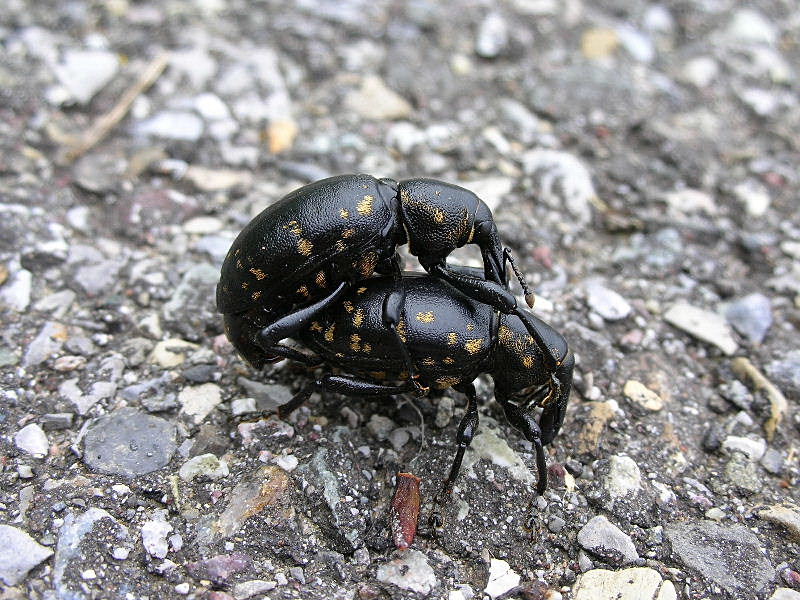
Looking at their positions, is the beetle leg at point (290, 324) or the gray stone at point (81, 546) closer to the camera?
the gray stone at point (81, 546)

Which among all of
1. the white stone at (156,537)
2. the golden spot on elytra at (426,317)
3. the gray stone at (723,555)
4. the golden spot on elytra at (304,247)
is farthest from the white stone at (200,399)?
the gray stone at (723,555)

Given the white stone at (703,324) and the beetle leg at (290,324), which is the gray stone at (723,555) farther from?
the beetle leg at (290,324)

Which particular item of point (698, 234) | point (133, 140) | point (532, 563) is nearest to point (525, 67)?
point (698, 234)

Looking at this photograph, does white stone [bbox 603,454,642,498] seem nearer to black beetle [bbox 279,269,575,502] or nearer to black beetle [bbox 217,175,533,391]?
black beetle [bbox 279,269,575,502]

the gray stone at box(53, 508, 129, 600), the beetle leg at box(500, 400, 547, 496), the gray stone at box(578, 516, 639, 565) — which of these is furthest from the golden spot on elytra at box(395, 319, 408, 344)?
the gray stone at box(53, 508, 129, 600)

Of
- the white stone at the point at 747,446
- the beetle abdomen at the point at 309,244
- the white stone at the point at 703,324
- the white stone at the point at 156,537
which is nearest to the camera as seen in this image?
the white stone at the point at 156,537

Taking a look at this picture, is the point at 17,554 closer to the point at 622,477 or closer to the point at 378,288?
the point at 378,288

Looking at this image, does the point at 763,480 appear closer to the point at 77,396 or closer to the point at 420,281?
the point at 420,281
